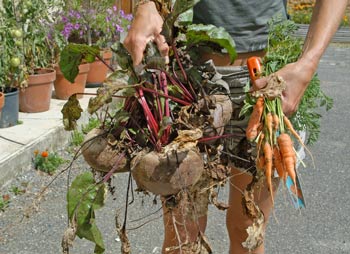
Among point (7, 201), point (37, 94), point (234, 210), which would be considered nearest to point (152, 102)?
point (234, 210)

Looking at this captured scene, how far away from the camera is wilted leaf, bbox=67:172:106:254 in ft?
6.16

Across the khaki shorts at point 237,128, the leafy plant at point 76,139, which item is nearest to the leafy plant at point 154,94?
the khaki shorts at point 237,128

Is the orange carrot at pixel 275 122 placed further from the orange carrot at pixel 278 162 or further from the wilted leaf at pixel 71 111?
the wilted leaf at pixel 71 111

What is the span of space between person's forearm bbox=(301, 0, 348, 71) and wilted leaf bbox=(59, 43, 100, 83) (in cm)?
67

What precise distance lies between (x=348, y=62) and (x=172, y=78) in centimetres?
871

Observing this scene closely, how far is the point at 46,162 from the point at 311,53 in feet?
9.67

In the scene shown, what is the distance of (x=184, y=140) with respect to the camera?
1.81 m

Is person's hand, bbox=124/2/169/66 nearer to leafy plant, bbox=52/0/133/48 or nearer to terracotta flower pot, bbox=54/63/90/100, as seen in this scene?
terracotta flower pot, bbox=54/63/90/100

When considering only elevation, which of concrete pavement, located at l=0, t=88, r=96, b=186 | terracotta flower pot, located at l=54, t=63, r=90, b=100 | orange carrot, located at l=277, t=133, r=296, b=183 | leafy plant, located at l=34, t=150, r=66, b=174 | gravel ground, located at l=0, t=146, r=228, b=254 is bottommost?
gravel ground, located at l=0, t=146, r=228, b=254

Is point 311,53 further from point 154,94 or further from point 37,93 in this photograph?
point 37,93

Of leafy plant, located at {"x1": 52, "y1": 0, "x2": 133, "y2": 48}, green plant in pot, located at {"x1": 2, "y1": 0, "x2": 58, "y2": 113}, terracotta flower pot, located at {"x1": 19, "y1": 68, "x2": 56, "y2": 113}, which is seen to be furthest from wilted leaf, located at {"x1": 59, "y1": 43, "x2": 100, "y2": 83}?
leafy plant, located at {"x1": 52, "y1": 0, "x2": 133, "y2": 48}

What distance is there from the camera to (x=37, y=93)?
5262 mm

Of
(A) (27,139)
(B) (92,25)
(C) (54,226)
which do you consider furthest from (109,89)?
(B) (92,25)

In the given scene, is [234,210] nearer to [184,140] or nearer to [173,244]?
[173,244]
